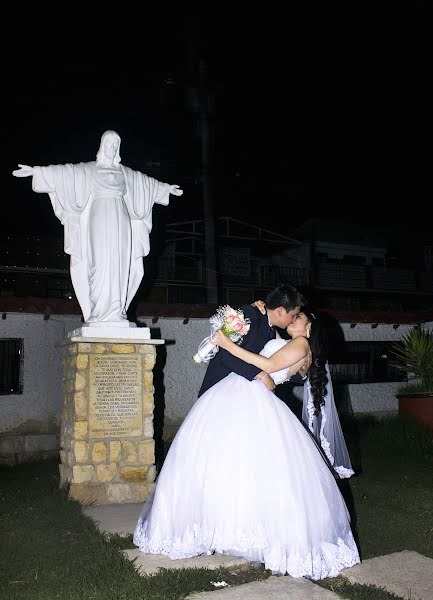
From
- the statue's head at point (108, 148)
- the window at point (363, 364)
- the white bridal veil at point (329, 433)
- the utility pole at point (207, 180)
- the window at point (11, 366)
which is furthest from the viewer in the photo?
the utility pole at point (207, 180)

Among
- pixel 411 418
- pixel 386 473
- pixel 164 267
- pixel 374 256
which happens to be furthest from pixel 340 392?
pixel 374 256

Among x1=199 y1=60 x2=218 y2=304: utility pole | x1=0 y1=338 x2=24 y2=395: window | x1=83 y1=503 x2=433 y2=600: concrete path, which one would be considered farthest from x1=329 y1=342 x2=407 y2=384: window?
x1=83 y1=503 x2=433 y2=600: concrete path

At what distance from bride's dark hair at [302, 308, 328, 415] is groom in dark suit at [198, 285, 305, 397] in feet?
0.91

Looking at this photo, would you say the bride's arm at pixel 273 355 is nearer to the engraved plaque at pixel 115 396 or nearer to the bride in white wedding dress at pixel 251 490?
the bride in white wedding dress at pixel 251 490

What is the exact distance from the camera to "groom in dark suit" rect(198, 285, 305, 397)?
144 inches

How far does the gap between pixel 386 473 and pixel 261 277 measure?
17.1m

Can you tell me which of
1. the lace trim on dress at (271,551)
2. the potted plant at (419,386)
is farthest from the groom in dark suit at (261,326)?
the potted plant at (419,386)

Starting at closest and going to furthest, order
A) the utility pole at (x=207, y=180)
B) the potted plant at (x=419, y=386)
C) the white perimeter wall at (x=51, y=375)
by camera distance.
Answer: the white perimeter wall at (x=51, y=375) < the potted plant at (x=419, y=386) < the utility pole at (x=207, y=180)

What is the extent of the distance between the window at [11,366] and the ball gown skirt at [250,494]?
6102 mm

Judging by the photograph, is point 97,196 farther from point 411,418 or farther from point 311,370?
point 411,418

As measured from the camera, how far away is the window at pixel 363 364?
38.0ft

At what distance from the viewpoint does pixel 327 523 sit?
10.9 feet

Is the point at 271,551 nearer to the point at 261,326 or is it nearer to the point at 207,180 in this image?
the point at 261,326

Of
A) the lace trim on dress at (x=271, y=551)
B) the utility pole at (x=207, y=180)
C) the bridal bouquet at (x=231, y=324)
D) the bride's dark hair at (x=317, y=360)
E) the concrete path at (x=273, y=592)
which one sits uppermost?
the utility pole at (x=207, y=180)
